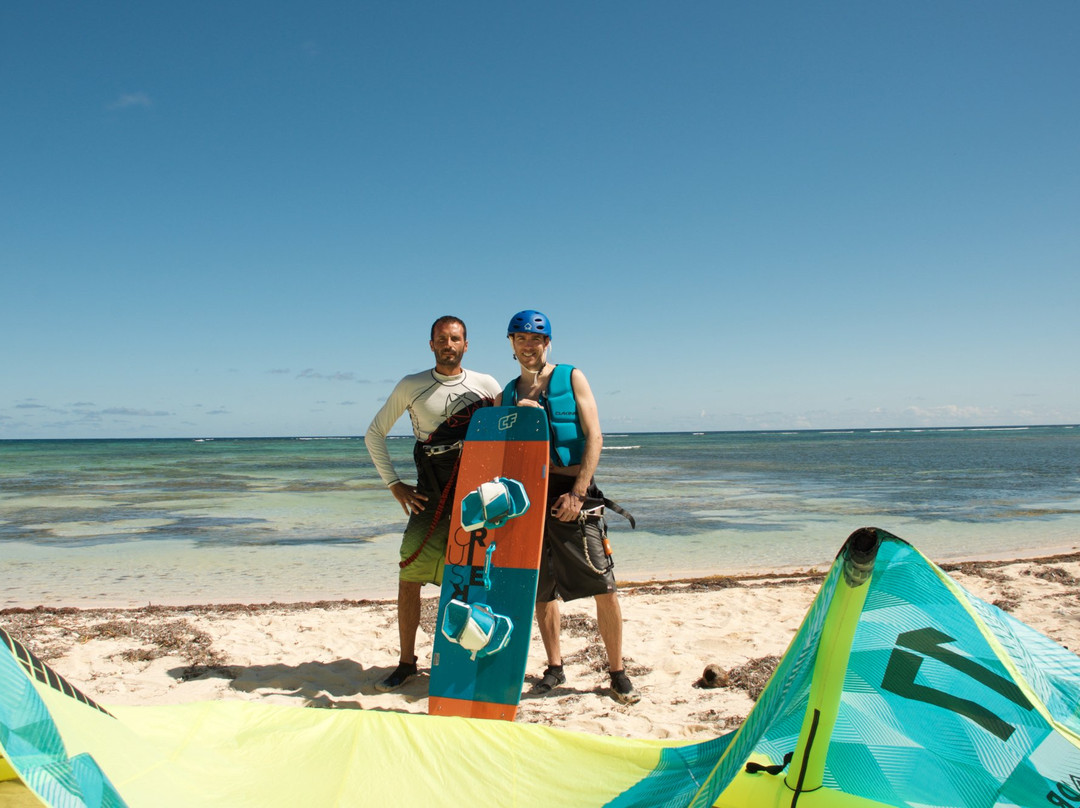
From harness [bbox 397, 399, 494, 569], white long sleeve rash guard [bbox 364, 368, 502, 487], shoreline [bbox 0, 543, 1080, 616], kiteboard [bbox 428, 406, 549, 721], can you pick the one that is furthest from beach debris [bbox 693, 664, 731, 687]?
shoreline [bbox 0, 543, 1080, 616]

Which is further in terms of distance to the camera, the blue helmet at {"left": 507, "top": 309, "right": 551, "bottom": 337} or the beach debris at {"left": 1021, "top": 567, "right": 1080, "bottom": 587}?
the beach debris at {"left": 1021, "top": 567, "right": 1080, "bottom": 587}

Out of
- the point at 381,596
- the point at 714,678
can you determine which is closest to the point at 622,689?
the point at 714,678

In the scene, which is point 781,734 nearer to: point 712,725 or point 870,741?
point 870,741

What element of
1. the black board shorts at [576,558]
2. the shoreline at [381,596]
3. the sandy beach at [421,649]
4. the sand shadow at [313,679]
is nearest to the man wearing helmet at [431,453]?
the sand shadow at [313,679]

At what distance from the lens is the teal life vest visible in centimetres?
365

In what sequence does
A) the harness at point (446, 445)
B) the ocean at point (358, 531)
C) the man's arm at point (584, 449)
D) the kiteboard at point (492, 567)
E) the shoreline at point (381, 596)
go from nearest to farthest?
1. the kiteboard at point (492, 567)
2. the man's arm at point (584, 449)
3. the harness at point (446, 445)
4. the shoreline at point (381, 596)
5. the ocean at point (358, 531)

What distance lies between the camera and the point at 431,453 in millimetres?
3996

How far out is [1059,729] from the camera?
189 cm

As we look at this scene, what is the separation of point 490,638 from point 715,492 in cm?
1515

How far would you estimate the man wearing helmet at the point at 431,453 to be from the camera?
3900 mm

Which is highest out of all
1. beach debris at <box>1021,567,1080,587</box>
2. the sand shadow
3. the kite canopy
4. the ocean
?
the kite canopy

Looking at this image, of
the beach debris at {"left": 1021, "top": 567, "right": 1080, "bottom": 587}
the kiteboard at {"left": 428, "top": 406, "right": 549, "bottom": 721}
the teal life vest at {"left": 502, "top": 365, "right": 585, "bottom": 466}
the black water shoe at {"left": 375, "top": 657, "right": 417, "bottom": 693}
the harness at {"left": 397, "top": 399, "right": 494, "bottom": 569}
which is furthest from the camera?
the beach debris at {"left": 1021, "top": 567, "right": 1080, "bottom": 587}

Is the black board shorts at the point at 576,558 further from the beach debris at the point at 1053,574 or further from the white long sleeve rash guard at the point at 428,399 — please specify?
the beach debris at the point at 1053,574

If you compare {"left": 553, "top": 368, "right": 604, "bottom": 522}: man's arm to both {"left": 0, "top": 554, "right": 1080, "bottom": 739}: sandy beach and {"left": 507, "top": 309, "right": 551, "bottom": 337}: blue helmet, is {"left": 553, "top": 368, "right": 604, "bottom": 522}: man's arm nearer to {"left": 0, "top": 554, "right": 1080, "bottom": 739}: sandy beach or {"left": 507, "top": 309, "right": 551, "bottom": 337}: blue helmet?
{"left": 507, "top": 309, "right": 551, "bottom": 337}: blue helmet
